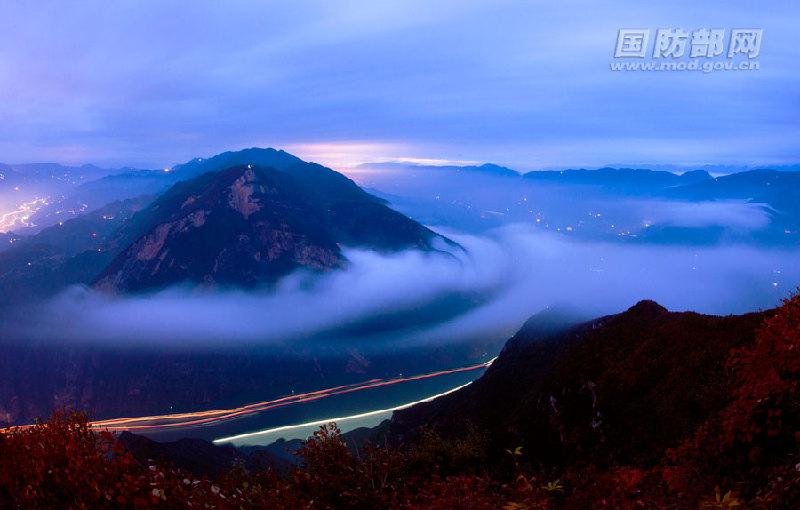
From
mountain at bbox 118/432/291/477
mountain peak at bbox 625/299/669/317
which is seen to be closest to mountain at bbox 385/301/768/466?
mountain peak at bbox 625/299/669/317

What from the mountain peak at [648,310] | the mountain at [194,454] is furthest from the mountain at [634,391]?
the mountain at [194,454]

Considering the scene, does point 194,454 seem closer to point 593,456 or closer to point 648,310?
point 648,310

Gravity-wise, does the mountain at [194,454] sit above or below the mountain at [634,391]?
below

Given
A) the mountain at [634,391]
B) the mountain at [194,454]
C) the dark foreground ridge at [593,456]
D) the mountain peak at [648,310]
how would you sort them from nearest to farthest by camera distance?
the dark foreground ridge at [593,456] → the mountain at [634,391] → the mountain peak at [648,310] → the mountain at [194,454]

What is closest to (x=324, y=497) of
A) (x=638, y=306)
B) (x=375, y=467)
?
(x=375, y=467)

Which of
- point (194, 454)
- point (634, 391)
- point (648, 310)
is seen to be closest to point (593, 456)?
point (634, 391)

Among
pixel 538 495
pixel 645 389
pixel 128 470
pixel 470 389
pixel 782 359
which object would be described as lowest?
pixel 470 389

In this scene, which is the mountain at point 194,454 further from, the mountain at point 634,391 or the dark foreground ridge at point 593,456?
the dark foreground ridge at point 593,456

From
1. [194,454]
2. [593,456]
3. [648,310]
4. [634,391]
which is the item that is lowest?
[194,454]

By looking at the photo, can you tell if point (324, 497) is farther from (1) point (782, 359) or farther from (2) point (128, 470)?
(1) point (782, 359)

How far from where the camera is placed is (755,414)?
18.4 meters

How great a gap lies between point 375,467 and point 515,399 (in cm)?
6779

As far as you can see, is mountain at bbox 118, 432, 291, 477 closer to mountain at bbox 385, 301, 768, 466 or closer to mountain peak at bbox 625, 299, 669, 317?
mountain at bbox 385, 301, 768, 466

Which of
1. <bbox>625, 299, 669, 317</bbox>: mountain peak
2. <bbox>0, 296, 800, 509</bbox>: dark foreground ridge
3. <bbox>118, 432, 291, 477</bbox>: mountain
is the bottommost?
<bbox>118, 432, 291, 477</bbox>: mountain
